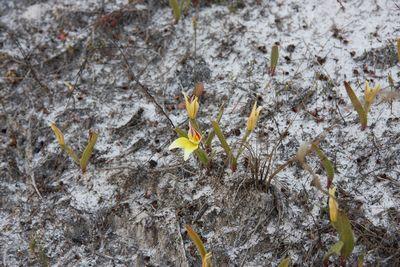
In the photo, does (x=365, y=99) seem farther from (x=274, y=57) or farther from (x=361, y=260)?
(x=361, y=260)

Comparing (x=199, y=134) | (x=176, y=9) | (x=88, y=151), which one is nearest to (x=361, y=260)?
(x=199, y=134)

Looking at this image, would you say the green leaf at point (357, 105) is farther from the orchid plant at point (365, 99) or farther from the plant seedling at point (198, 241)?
the plant seedling at point (198, 241)

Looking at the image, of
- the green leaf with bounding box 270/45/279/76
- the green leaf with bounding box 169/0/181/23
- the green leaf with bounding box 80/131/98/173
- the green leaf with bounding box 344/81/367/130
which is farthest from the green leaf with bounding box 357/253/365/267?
the green leaf with bounding box 169/0/181/23

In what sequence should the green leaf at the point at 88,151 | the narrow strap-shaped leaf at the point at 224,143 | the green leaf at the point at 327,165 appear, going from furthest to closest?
1. the green leaf at the point at 88,151
2. the narrow strap-shaped leaf at the point at 224,143
3. the green leaf at the point at 327,165

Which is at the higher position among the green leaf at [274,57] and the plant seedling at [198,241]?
the green leaf at [274,57]

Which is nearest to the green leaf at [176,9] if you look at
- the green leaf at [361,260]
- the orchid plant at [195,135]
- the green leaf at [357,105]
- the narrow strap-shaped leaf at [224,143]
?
the orchid plant at [195,135]

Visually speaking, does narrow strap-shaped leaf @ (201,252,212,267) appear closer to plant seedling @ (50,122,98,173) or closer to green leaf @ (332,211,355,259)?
green leaf @ (332,211,355,259)
